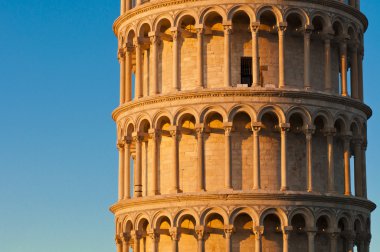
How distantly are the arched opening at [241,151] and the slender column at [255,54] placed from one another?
162cm

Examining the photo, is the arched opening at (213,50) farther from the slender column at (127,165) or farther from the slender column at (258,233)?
the slender column at (258,233)

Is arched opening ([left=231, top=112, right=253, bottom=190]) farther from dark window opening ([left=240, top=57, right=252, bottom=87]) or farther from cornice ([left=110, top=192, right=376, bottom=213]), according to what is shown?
dark window opening ([left=240, top=57, right=252, bottom=87])

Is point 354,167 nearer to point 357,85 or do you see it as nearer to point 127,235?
point 357,85

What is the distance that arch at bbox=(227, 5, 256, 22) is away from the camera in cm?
5803

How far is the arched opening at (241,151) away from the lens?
57.1 metres

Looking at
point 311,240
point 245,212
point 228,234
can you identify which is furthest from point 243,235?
point 311,240

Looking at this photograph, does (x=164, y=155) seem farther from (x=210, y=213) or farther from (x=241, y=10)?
(x=241, y=10)

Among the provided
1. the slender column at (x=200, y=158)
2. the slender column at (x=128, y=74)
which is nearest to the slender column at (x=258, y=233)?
the slender column at (x=200, y=158)

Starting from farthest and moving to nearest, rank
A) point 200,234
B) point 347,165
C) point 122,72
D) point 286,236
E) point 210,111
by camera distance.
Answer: point 122,72 < point 347,165 < point 210,111 < point 200,234 < point 286,236

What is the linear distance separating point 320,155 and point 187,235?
7298 mm

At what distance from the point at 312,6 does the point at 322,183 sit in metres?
8.36

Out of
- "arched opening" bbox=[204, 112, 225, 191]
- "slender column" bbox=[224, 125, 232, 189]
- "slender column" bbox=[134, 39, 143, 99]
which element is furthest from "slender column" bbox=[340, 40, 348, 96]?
"slender column" bbox=[134, 39, 143, 99]

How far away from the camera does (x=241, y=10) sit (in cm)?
5822

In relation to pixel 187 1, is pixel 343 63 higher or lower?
lower
